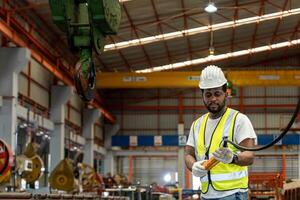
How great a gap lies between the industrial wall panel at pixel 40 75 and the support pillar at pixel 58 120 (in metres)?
0.42

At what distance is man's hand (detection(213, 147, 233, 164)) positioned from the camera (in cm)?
361

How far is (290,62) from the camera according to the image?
116 ft

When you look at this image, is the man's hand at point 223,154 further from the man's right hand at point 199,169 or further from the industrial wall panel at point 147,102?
the industrial wall panel at point 147,102

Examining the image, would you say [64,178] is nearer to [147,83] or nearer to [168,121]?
[147,83]

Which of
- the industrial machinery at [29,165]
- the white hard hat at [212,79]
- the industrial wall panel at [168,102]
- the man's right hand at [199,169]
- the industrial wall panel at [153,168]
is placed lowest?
the industrial wall panel at [153,168]

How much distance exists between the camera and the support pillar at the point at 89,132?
1199 inches

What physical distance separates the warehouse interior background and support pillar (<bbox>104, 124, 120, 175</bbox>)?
6cm

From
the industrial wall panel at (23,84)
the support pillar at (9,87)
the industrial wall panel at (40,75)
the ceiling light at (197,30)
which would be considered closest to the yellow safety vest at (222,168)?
the support pillar at (9,87)

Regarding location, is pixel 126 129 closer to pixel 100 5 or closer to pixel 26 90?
pixel 26 90

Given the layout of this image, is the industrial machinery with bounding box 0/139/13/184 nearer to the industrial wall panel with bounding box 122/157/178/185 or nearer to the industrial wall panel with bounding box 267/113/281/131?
the industrial wall panel with bounding box 122/157/178/185

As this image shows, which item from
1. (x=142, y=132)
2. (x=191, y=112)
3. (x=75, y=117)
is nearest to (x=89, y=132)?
(x=75, y=117)

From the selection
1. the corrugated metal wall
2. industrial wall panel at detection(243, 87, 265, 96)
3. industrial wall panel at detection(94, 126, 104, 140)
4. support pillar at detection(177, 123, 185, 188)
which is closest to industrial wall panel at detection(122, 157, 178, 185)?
the corrugated metal wall

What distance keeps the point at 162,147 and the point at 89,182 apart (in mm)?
14864

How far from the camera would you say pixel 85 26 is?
517cm
